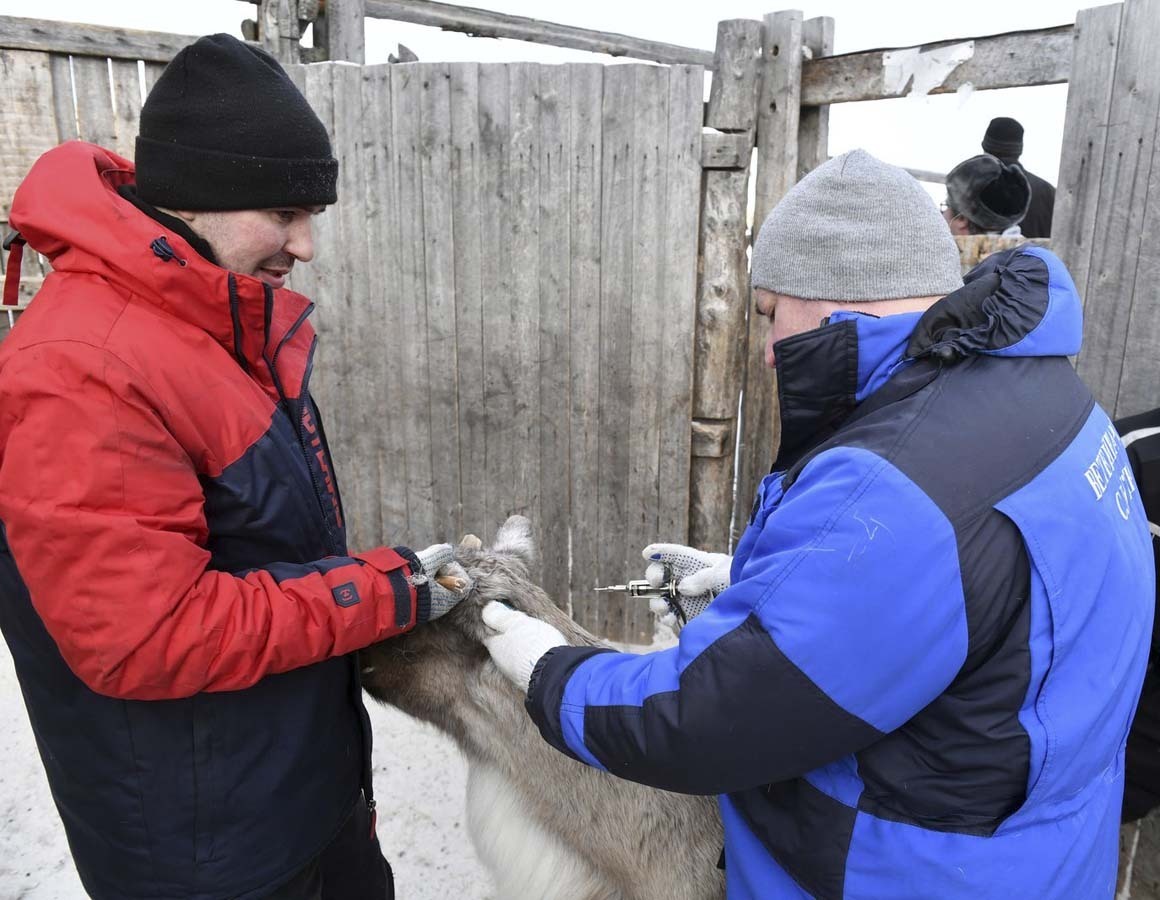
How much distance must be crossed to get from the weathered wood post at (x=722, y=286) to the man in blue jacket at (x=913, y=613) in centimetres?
232

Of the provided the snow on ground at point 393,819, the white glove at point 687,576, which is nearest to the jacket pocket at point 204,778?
the white glove at point 687,576

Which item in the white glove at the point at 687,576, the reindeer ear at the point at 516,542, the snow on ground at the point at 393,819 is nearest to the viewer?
the white glove at the point at 687,576

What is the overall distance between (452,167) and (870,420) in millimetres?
3254

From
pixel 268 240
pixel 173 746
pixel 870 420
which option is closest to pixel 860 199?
pixel 870 420

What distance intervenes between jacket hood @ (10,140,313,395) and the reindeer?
943mm

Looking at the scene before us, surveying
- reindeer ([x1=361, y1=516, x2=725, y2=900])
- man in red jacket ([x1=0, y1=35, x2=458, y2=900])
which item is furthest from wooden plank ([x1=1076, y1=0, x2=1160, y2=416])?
man in red jacket ([x1=0, y1=35, x2=458, y2=900])

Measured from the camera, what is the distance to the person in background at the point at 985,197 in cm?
437

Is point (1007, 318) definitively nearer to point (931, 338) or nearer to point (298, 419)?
point (931, 338)

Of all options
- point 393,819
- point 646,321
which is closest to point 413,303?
point 646,321

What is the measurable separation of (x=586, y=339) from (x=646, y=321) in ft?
1.05

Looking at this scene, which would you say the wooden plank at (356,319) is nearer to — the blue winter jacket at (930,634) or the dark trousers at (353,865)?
the dark trousers at (353,865)

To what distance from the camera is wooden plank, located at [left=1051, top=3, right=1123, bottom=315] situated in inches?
120

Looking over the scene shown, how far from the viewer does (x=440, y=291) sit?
14.2 ft

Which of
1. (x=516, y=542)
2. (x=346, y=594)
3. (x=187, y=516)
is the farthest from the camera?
(x=516, y=542)
